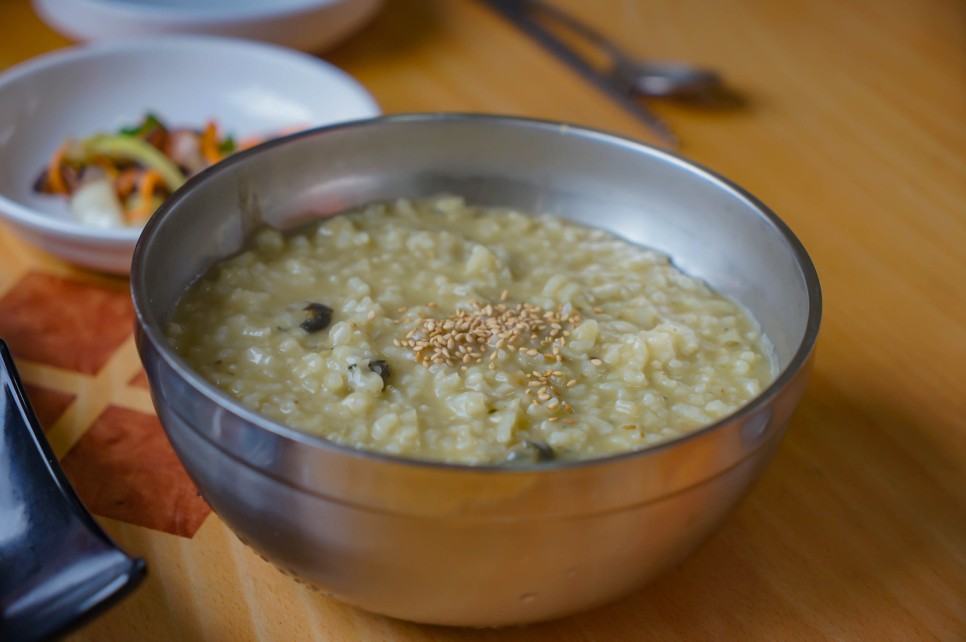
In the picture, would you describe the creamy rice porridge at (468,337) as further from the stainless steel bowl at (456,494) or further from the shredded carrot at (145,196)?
the shredded carrot at (145,196)

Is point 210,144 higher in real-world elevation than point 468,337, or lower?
lower

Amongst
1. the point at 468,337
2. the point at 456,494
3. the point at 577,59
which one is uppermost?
the point at 456,494

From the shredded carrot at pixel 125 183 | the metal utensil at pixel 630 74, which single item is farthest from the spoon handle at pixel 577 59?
the shredded carrot at pixel 125 183

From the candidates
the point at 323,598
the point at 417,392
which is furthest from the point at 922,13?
the point at 323,598

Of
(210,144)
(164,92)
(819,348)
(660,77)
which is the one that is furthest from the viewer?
(660,77)

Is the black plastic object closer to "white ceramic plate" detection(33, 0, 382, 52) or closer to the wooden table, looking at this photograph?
the wooden table

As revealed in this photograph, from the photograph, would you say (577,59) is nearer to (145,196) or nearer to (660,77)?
(660,77)

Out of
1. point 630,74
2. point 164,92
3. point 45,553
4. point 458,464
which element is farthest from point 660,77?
point 45,553

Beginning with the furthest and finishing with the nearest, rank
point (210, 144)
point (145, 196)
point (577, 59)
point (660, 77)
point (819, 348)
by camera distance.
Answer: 1. point (577, 59)
2. point (660, 77)
3. point (210, 144)
4. point (145, 196)
5. point (819, 348)
